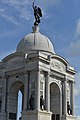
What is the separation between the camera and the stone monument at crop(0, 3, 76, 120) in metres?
36.1

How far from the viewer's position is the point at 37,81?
119 ft

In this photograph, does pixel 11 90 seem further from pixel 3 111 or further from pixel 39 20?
pixel 39 20

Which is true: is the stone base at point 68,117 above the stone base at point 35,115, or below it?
below

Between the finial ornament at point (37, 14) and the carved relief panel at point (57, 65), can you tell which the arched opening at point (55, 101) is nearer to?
the carved relief panel at point (57, 65)

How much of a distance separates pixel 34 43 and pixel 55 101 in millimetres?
7777

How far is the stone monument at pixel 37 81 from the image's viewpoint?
36094 mm

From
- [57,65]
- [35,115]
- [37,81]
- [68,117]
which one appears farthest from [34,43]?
[68,117]

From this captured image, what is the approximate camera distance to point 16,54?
3900cm

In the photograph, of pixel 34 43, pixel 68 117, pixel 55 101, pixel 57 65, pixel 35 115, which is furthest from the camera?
pixel 34 43

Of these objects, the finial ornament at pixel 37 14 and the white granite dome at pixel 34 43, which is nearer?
the white granite dome at pixel 34 43

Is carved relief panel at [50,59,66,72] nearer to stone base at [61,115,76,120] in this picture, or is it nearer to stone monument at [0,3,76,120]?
stone monument at [0,3,76,120]

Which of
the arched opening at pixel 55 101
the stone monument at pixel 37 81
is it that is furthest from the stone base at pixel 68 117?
the arched opening at pixel 55 101

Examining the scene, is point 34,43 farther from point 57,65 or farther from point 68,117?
point 68,117

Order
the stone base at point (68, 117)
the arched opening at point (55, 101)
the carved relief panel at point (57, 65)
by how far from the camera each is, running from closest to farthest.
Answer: the stone base at point (68, 117) < the carved relief panel at point (57, 65) < the arched opening at point (55, 101)
